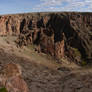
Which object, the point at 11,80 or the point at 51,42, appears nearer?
the point at 11,80

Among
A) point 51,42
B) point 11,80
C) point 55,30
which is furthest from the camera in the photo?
point 55,30

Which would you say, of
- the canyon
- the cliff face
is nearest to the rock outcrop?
the canyon

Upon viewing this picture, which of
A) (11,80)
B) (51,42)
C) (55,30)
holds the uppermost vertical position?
(55,30)

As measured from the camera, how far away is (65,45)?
163 feet

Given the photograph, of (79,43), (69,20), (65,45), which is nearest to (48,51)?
(65,45)

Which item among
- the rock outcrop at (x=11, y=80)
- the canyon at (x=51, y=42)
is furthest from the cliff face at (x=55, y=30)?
the rock outcrop at (x=11, y=80)

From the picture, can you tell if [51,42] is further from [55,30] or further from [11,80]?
[11,80]

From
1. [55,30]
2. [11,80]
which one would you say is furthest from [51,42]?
[11,80]

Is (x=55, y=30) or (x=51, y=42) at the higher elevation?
(x=55, y=30)

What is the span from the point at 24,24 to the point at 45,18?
28.6 ft

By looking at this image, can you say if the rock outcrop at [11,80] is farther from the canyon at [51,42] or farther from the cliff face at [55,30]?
the cliff face at [55,30]

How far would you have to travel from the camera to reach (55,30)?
5616 centimetres

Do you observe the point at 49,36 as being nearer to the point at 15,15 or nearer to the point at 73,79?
the point at 15,15

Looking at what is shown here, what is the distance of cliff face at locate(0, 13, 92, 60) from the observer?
47.3m
